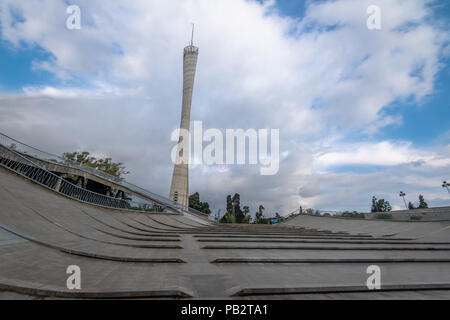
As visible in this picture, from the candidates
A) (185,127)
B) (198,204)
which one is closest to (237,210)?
(198,204)

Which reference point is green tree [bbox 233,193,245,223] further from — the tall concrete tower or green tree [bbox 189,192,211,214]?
the tall concrete tower

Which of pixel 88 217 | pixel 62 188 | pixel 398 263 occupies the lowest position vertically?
pixel 398 263

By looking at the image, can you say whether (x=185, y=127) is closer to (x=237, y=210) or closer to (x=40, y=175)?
(x=40, y=175)

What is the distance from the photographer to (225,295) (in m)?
3.97

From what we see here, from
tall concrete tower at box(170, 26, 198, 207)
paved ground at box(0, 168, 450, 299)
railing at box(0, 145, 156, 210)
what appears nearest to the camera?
paved ground at box(0, 168, 450, 299)

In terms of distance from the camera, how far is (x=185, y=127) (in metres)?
36.1

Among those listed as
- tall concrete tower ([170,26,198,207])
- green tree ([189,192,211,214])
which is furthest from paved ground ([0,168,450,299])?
green tree ([189,192,211,214])

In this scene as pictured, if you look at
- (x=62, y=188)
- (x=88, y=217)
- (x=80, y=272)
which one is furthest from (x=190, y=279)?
(x=62, y=188)

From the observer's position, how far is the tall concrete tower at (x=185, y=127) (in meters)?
34.0

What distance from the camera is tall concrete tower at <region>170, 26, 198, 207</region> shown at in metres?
34.0

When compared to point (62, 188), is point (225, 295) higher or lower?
lower

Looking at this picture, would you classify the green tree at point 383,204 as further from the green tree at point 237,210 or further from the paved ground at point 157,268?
the paved ground at point 157,268
